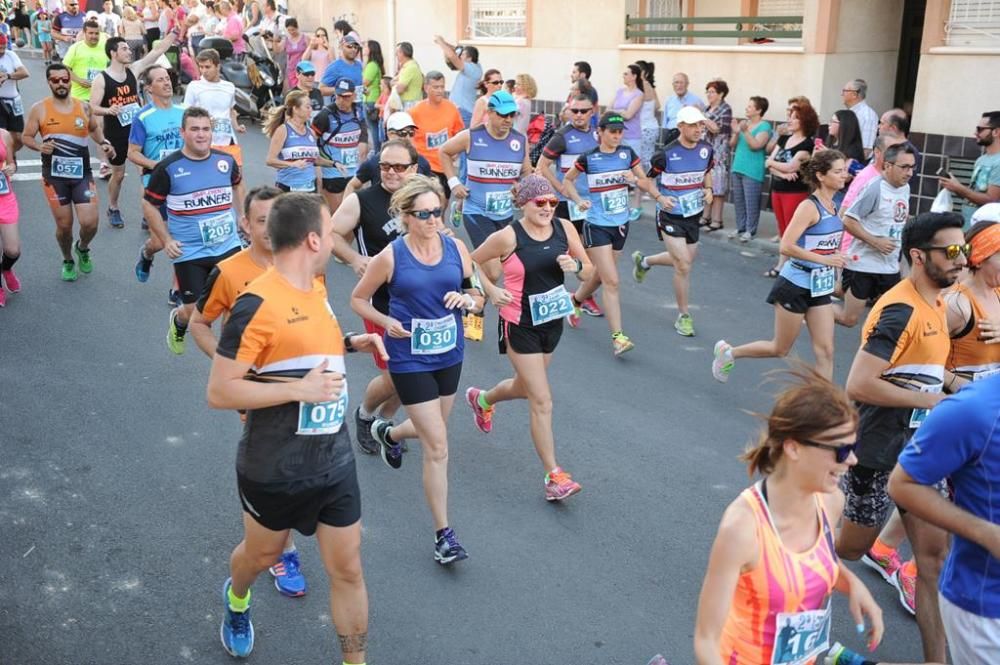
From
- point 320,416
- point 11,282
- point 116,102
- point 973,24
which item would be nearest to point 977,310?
point 320,416

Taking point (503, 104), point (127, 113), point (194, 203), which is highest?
point (503, 104)

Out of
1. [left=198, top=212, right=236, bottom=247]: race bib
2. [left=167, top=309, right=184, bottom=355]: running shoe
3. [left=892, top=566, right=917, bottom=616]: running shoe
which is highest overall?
[left=198, top=212, right=236, bottom=247]: race bib

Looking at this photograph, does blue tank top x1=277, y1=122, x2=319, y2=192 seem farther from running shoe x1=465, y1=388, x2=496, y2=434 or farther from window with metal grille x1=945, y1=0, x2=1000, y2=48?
window with metal grille x1=945, y1=0, x2=1000, y2=48

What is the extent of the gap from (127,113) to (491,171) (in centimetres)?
526

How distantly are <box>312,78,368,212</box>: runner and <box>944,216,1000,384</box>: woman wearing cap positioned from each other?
749 centimetres

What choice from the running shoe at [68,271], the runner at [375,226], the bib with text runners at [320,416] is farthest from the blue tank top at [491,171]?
the bib with text runners at [320,416]

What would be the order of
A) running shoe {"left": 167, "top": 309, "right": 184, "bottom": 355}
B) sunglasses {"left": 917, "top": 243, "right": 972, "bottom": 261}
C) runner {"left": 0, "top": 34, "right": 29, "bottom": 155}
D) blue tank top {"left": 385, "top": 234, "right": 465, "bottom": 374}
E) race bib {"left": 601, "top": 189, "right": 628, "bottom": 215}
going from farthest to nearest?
runner {"left": 0, "top": 34, "right": 29, "bottom": 155} < race bib {"left": 601, "top": 189, "right": 628, "bottom": 215} < running shoe {"left": 167, "top": 309, "right": 184, "bottom": 355} < blue tank top {"left": 385, "top": 234, "right": 465, "bottom": 374} < sunglasses {"left": 917, "top": 243, "right": 972, "bottom": 261}

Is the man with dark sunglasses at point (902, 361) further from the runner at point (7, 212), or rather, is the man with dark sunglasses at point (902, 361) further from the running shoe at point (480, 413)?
the runner at point (7, 212)

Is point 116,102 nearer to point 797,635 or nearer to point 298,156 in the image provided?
point 298,156

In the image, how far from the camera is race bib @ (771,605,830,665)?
3.01 metres

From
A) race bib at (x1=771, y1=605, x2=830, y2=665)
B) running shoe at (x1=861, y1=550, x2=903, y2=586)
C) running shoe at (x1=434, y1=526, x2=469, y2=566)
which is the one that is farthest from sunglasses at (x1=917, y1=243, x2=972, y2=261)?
running shoe at (x1=434, y1=526, x2=469, y2=566)

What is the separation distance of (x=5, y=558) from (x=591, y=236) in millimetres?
5354

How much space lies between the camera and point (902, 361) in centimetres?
450

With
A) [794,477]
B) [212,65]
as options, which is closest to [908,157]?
[794,477]
